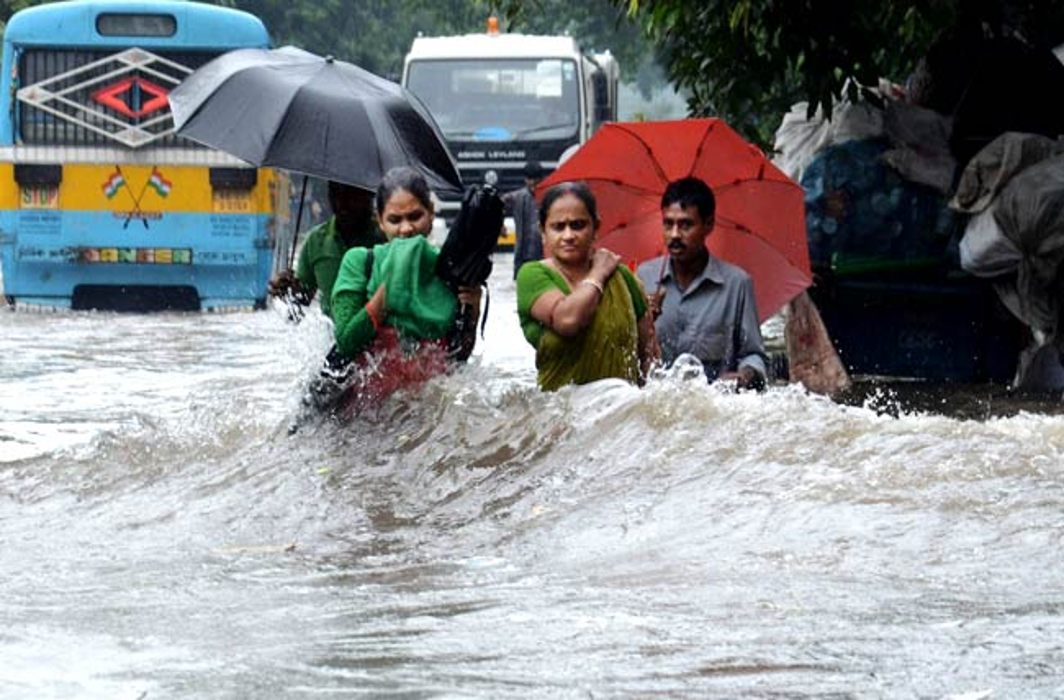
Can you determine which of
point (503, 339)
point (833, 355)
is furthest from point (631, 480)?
point (503, 339)

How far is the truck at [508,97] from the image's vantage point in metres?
29.6

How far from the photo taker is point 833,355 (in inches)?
499

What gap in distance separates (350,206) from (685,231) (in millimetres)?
1527

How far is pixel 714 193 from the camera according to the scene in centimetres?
1027

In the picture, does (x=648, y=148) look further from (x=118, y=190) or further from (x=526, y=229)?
(x=118, y=190)

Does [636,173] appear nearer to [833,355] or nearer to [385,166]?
[385,166]

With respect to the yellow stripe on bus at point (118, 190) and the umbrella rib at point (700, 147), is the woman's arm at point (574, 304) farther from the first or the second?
the yellow stripe on bus at point (118, 190)

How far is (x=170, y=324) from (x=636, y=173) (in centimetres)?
1068

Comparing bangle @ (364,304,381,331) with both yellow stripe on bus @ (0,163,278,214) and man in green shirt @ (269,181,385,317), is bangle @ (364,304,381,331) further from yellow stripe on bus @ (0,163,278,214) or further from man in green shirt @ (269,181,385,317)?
yellow stripe on bus @ (0,163,278,214)

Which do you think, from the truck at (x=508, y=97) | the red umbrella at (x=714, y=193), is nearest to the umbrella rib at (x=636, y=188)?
the red umbrella at (x=714, y=193)

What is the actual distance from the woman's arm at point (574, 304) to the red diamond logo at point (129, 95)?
13.1m

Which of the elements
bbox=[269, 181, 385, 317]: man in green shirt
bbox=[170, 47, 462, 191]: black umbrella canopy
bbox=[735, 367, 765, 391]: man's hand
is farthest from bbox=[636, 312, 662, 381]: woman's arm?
bbox=[170, 47, 462, 191]: black umbrella canopy

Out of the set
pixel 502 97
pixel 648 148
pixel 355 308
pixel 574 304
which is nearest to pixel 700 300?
pixel 574 304

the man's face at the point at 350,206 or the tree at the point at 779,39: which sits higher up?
the tree at the point at 779,39
